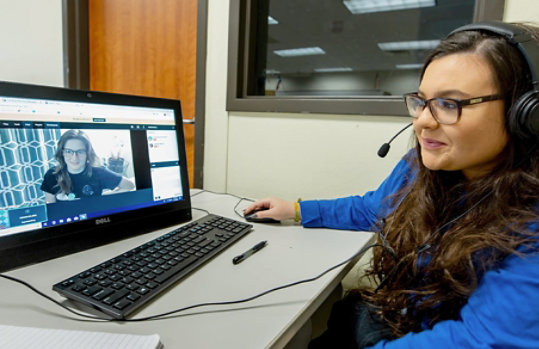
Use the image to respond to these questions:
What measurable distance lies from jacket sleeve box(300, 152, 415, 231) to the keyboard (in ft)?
0.81

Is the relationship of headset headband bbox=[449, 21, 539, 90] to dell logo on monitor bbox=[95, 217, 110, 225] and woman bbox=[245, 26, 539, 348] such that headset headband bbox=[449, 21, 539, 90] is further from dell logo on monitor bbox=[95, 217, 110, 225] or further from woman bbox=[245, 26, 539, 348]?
dell logo on monitor bbox=[95, 217, 110, 225]

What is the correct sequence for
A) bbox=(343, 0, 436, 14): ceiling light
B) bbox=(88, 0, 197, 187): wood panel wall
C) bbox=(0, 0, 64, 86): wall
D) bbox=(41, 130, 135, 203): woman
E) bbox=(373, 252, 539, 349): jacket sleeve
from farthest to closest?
bbox=(0, 0, 64, 86): wall < bbox=(88, 0, 197, 187): wood panel wall < bbox=(343, 0, 436, 14): ceiling light < bbox=(41, 130, 135, 203): woman < bbox=(373, 252, 539, 349): jacket sleeve

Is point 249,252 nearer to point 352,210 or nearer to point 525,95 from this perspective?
point 352,210

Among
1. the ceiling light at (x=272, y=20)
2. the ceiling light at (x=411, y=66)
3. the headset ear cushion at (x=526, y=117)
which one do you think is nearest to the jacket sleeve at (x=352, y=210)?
the headset ear cushion at (x=526, y=117)

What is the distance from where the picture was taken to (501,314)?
42cm

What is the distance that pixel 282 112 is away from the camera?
1.33 metres

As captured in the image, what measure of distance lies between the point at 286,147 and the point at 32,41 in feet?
6.06

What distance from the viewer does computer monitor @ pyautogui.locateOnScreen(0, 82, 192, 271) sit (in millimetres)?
596

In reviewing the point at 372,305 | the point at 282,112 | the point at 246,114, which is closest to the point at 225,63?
the point at 246,114

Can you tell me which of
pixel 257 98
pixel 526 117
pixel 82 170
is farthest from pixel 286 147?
pixel 526 117

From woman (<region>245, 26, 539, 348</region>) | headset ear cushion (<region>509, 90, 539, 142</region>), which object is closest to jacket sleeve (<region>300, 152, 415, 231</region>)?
woman (<region>245, 26, 539, 348</region>)

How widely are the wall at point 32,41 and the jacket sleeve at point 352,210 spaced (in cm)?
188

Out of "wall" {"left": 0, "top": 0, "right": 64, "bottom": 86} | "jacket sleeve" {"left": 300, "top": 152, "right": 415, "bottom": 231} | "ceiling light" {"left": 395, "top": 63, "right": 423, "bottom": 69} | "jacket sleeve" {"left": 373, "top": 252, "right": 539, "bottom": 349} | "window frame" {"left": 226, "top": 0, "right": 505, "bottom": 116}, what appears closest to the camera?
"jacket sleeve" {"left": 373, "top": 252, "right": 539, "bottom": 349}

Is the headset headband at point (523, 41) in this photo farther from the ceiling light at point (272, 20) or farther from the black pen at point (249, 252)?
the ceiling light at point (272, 20)
